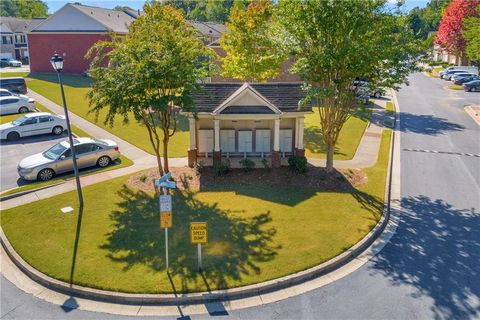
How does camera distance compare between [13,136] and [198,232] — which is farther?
[13,136]

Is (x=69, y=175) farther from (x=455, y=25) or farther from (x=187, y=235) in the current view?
(x=455, y=25)

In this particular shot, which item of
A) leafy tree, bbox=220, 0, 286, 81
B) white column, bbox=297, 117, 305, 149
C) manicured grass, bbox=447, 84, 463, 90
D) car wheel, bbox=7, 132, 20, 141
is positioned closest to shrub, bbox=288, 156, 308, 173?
white column, bbox=297, 117, 305, 149

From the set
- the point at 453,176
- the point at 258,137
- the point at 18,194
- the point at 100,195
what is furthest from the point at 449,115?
the point at 18,194

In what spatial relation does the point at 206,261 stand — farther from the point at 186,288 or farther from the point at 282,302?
the point at 282,302

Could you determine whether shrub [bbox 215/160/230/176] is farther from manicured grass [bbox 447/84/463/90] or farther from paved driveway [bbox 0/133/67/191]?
manicured grass [bbox 447/84/463/90]

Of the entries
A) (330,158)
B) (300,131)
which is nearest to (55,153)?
(300,131)
